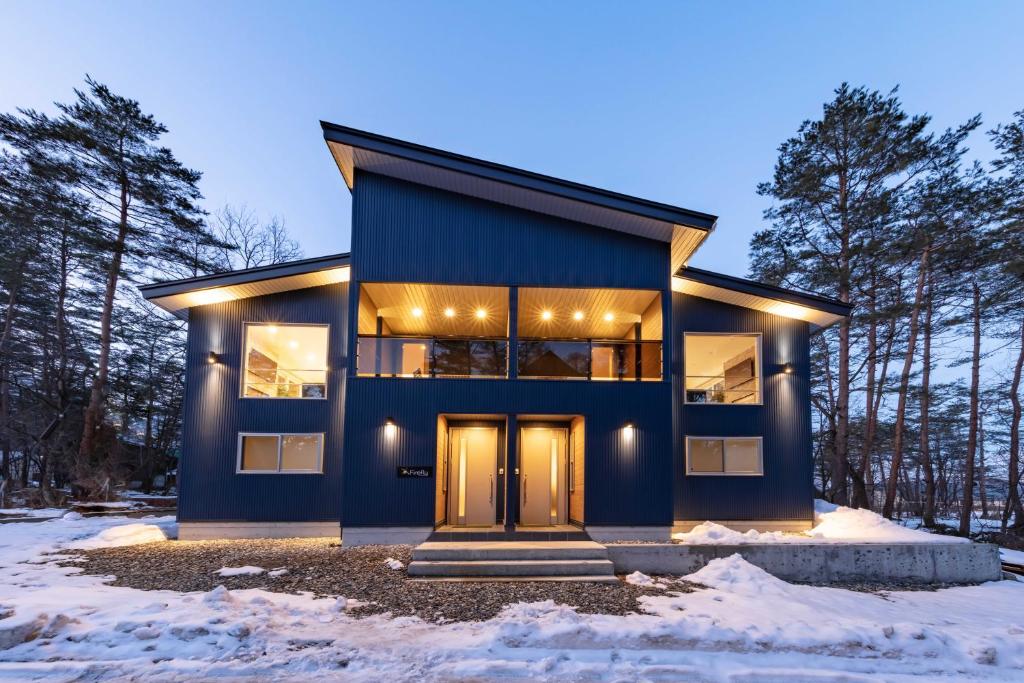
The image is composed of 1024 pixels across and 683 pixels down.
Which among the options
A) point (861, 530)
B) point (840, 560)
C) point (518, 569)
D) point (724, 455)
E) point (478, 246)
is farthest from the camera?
point (724, 455)

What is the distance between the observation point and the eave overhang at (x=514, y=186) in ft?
31.9

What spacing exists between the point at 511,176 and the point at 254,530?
26.3 feet

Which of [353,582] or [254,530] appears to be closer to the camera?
[353,582]

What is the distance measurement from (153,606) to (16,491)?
1673cm

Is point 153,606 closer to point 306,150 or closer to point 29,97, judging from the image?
point 29,97

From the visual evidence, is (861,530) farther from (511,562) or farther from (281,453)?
(281,453)

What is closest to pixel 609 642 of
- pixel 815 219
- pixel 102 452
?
pixel 815 219

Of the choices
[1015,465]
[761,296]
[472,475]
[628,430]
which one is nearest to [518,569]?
[628,430]

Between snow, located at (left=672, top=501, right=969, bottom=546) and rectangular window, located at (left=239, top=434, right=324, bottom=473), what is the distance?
6.86m

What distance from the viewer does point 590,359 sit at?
10.4 m

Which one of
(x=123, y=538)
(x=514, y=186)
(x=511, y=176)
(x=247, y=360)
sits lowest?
(x=123, y=538)

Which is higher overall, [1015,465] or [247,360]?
[247,360]

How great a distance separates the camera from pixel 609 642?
5180 mm

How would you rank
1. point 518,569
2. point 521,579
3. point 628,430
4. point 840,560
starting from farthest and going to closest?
1. point 628,430
2. point 840,560
3. point 518,569
4. point 521,579
